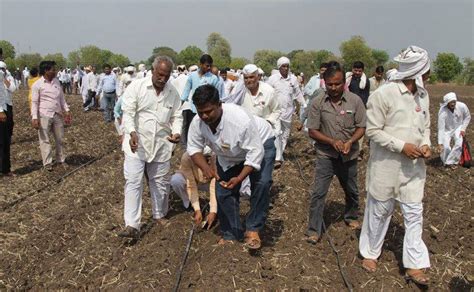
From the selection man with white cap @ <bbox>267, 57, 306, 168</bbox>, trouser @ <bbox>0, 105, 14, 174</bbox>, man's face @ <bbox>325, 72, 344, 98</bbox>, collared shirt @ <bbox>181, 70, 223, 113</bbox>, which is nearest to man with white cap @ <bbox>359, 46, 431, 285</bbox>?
man's face @ <bbox>325, 72, 344, 98</bbox>

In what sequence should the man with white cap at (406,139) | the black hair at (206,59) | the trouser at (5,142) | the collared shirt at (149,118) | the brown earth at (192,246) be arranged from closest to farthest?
the man with white cap at (406,139), the brown earth at (192,246), the collared shirt at (149,118), the black hair at (206,59), the trouser at (5,142)

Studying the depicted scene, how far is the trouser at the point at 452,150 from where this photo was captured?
29.0 ft

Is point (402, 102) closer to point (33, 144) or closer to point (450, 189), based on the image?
point (450, 189)

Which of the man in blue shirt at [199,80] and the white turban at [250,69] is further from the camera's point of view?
the man in blue shirt at [199,80]

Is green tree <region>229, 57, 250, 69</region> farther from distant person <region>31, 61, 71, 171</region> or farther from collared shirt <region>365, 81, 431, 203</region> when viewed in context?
collared shirt <region>365, 81, 431, 203</region>

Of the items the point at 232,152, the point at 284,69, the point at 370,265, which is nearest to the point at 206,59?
the point at 284,69

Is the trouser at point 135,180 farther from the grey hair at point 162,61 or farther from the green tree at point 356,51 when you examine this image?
the green tree at point 356,51

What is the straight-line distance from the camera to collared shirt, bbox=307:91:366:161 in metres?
5.00

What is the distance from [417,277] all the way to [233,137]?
197 centimetres

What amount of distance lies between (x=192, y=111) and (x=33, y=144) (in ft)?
17.4

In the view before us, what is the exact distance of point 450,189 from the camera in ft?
25.3

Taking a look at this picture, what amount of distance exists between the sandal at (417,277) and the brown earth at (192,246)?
0.32ft

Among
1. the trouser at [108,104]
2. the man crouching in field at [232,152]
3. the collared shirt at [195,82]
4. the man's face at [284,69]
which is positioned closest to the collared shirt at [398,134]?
the man crouching in field at [232,152]

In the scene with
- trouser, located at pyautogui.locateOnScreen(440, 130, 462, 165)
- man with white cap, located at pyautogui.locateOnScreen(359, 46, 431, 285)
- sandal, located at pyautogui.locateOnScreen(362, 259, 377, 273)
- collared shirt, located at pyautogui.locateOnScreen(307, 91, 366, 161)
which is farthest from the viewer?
trouser, located at pyautogui.locateOnScreen(440, 130, 462, 165)
